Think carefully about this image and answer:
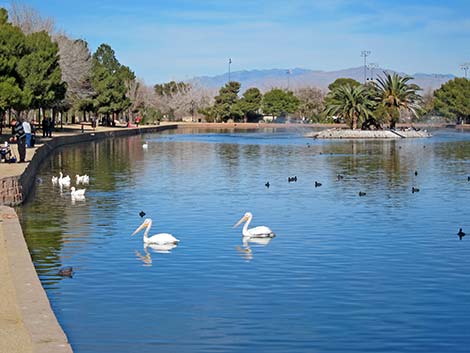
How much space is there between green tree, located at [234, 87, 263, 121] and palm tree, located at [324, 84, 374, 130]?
172 feet

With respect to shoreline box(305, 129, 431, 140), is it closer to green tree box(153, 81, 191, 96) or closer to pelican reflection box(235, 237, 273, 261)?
pelican reflection box(235, 237, 273, 261)

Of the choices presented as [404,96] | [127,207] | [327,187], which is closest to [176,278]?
[127,207]

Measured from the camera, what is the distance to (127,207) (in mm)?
24266

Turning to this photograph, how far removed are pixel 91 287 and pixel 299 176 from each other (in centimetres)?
2232

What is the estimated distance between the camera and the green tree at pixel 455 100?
12800 cm

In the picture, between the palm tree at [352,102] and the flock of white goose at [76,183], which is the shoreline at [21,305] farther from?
the palm tree at [352,102]

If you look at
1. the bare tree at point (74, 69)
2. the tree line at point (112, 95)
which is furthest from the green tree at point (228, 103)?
the bare tree at point (74, 69)

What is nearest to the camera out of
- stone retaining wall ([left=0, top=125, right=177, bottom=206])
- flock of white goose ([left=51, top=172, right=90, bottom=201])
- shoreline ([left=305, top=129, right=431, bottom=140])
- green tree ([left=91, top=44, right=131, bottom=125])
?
stone retaining wall ([left=0, top=125, right=177, bottom=206])

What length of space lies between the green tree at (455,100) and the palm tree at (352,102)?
50.6m

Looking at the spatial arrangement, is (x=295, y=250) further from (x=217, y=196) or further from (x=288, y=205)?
(x=217, y=196)

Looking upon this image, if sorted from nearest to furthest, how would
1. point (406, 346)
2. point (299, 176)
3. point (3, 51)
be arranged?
1. point (406, 346)
2. point (299, 176)
3. point (3, 51)

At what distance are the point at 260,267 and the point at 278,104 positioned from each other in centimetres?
13094

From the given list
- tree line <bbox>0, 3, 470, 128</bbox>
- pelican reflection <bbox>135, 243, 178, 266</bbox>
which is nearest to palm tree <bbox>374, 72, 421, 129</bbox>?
tree line <bbox>0, 3, 470, 128</bbox>

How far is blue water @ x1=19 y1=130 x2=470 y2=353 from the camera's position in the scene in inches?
436
